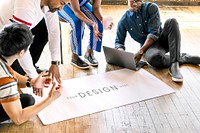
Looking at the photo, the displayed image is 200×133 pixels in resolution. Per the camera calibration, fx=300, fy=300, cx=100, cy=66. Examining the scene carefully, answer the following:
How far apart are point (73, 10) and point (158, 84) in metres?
0.89

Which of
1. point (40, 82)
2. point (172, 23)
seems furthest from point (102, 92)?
point (172, 23)

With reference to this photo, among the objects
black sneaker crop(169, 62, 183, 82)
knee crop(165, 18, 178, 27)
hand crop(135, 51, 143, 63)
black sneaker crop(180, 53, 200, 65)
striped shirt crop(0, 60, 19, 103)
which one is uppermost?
striped shirt crop(0, 60, 19, 103)

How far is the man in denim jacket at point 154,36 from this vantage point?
2502 mm

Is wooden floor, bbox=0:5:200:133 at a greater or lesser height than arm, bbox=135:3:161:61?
lesser

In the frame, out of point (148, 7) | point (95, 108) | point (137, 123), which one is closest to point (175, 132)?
point (137, 123)

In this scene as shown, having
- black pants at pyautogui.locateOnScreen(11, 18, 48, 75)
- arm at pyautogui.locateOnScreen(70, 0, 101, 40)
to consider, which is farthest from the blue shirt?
black pants at pyautogui.locateOnScreen(11, 18, 48, 75)

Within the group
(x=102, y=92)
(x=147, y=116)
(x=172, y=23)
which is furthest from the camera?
(x=172, y=23)

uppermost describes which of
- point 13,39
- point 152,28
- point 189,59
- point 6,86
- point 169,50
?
point 13,39

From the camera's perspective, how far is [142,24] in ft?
8.64

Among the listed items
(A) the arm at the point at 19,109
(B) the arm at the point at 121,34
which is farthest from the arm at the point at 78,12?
(A) the arm at the point at 19,109

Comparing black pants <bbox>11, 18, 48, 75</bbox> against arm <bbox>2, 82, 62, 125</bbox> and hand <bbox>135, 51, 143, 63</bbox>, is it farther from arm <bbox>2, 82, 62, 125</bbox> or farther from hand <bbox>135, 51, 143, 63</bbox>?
arm <bbox>2, 82, 62, 125</bbox>

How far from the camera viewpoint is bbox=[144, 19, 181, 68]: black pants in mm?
2494

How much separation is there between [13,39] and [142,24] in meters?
1.56

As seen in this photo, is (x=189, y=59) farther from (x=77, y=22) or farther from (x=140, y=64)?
(x=77, y=22)
